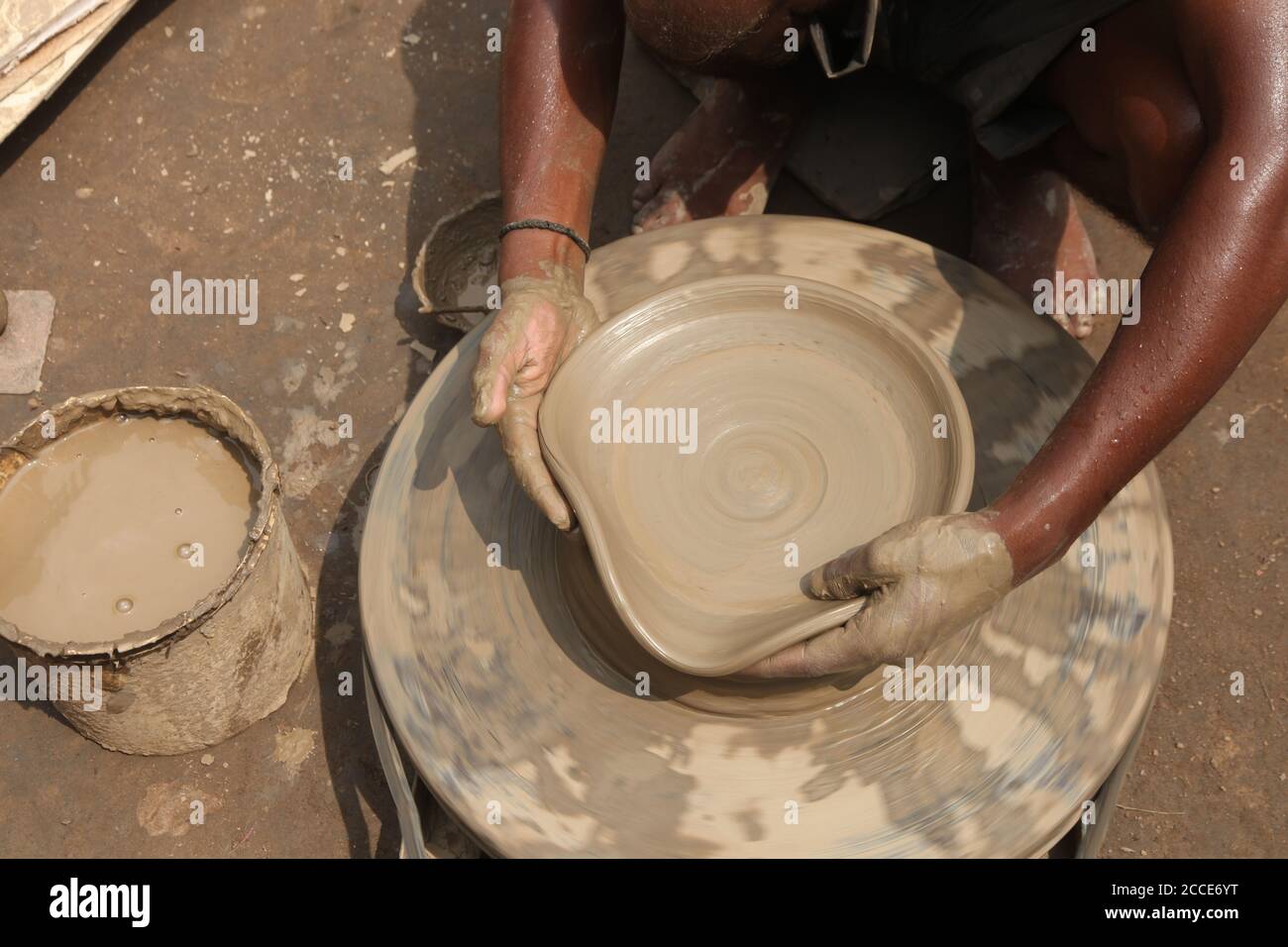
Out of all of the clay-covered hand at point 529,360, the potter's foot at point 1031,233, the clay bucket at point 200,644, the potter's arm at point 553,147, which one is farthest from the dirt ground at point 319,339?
the clay-covered hand at point 529,360

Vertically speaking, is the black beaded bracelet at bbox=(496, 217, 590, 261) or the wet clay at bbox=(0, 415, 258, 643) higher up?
the black beaded bracelet at bbox=(496, 217, 590, 261)

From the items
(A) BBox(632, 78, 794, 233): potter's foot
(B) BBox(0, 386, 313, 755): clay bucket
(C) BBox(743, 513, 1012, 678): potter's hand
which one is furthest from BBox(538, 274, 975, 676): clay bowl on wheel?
(A) BBox(632, 78, 794, 233): potter's foot

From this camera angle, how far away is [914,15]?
2.43 metres

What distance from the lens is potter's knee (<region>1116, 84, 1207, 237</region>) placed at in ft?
6.48

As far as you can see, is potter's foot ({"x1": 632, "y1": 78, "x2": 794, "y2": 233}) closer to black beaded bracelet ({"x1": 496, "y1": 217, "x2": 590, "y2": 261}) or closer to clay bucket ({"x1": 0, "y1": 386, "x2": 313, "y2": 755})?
black beaded bracelet ({"x1": 496, "y1": 217, "x2": 590, "y2": 261})

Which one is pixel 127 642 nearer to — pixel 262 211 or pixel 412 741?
pixel 412 741

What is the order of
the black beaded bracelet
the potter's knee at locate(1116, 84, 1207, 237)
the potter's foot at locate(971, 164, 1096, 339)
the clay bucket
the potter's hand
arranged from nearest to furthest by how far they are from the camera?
the potter's hand, the potter's knee at locate(1116, 84, 1207, 237), the clay bucket, the black beaded bracelet, the potter's foot at locate(971, 164, 1096, 339)

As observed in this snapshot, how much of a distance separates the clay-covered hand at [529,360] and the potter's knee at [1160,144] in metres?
1.10

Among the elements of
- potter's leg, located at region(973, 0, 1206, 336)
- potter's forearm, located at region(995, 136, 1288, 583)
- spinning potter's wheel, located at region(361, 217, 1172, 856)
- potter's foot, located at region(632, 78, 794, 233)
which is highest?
potter's foot, located at region(632, 78, 794, 233)

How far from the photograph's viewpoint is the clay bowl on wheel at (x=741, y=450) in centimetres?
180

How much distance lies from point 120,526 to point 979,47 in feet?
6.98

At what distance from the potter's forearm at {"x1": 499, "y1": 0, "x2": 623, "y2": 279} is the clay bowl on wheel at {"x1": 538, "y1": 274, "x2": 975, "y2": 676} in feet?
1.29

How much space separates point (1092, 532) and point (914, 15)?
121cm
